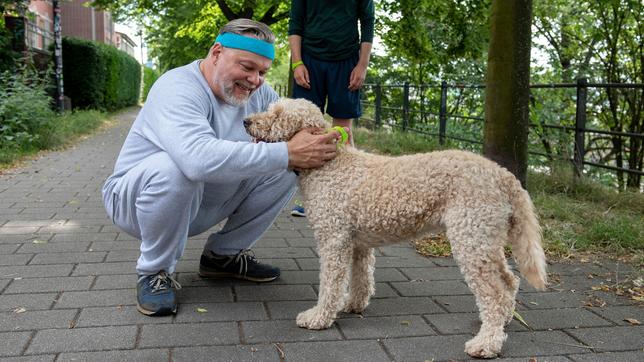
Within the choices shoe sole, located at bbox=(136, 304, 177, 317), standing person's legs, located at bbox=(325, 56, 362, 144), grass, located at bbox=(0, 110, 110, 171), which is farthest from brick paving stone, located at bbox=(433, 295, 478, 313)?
grass, located at bbox=(0, 110, 110, 171)

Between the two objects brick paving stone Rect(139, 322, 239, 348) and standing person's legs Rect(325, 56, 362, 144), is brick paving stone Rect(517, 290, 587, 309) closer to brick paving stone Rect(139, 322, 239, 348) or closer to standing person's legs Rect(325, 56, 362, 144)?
brick paving stone Rect(139, 322, 239, 348)

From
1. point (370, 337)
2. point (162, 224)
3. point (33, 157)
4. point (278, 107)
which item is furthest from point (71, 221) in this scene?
point (33, 157)

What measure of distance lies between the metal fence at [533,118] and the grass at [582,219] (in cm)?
44

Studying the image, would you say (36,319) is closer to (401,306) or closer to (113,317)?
(113,317)

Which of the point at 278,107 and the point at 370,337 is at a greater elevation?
the point at 278,107

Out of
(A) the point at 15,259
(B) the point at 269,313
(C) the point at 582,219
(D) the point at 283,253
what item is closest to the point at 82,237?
(A) the point at 15,259

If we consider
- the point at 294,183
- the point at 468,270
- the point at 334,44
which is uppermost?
the point at 334,44

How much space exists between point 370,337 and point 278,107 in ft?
4.18

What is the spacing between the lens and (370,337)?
2939 millimetres

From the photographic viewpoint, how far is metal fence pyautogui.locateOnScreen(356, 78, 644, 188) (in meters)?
7.35

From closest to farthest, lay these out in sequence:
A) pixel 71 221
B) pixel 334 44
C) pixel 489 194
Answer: pixel 489 194
pixel 334 44
pixel 71 221

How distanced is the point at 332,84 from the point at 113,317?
2.70 meters

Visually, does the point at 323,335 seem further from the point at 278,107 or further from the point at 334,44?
the point at 334,44

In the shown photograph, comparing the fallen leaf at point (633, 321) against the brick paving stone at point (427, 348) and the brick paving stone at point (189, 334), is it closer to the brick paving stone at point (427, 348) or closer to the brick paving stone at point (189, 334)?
the brick paving stone at point (427, 348)
